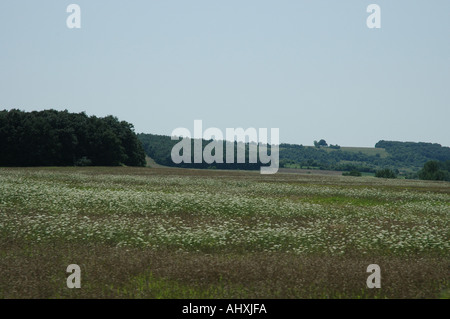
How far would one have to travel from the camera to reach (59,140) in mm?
87062

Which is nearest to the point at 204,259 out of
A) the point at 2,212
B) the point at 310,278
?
the point at 310,278

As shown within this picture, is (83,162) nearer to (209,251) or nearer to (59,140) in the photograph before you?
(59,140)

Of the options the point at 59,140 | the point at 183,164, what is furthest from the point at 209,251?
the point at 183,164

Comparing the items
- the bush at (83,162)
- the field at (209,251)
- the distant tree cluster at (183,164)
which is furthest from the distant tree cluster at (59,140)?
the field at (209,251)

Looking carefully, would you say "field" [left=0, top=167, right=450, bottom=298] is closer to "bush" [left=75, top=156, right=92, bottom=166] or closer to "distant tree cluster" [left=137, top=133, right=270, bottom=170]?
"bush" [left=75, top=156, right=92, bottom=166]

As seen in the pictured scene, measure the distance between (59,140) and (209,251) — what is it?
7902cm

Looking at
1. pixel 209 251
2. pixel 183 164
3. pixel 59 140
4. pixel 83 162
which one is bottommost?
pixel 183 164

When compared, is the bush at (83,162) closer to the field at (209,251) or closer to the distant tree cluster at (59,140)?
the distant tree cluster at (59,140)

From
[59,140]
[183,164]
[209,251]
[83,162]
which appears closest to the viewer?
[209,251]

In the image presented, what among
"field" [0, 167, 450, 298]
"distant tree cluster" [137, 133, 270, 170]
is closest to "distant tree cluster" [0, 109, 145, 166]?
"distant tree cluster" [137, 133, 270, 170]

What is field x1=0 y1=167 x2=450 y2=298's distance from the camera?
10625mm

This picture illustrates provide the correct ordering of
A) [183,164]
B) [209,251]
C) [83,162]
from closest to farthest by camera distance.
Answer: [209,251] < [83,162] < [183,164]
